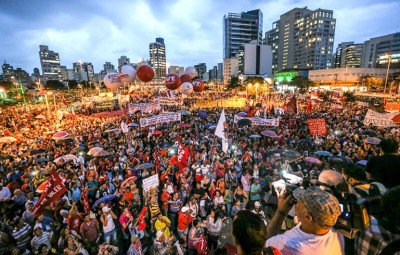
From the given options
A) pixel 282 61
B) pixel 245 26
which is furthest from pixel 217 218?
pixel 282 61

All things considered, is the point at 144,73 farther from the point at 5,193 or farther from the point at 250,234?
the point at 250,234

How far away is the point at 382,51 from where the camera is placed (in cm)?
9406

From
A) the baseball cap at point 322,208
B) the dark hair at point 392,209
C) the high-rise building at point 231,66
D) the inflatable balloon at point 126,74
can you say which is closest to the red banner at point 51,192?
the baseball cap at point 322,208

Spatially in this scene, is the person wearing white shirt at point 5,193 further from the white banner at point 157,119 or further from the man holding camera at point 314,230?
the man holding camera at point 314,230

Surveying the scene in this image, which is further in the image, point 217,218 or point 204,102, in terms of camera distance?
point 204,102

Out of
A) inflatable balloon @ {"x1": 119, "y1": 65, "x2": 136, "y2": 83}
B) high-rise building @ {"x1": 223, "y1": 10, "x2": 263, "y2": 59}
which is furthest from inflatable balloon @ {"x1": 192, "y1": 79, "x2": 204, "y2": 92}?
high-rise building @ {"x1": 223, "y1": 10, "x2": 263, "y2": 59}

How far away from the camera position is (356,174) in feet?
11.0

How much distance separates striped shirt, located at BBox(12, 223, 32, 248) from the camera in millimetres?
5273

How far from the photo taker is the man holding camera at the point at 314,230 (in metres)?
1.78

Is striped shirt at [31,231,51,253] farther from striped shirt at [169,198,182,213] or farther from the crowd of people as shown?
striped shirt at [169,198,182,213]

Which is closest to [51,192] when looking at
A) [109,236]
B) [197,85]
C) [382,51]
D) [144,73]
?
[109,236]

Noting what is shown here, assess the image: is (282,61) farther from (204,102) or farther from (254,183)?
(254,183)

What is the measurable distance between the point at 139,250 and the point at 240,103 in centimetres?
3430

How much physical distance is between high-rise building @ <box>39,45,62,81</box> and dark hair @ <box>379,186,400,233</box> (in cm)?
18625
